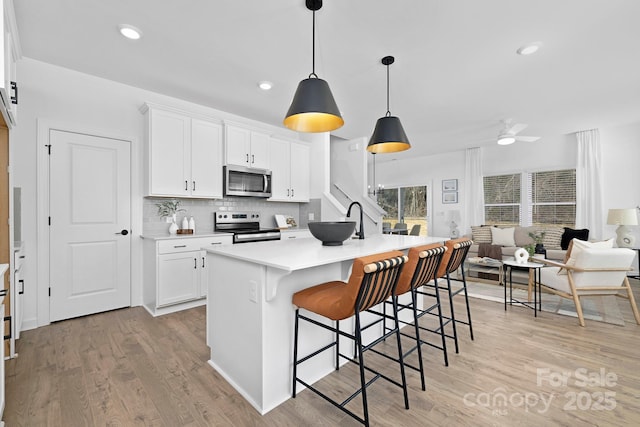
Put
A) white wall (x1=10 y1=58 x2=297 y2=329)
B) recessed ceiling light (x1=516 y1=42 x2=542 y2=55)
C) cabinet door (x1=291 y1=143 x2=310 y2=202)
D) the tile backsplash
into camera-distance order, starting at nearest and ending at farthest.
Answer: recessed ceiling light (x1=516 y1=42 x2=542 y2=55) < white wall (x1=10 y1=58 x2=297 y2=329) < the tile backsplash < cabinet door (x1=291 y1=143 x2=310 y2=202)

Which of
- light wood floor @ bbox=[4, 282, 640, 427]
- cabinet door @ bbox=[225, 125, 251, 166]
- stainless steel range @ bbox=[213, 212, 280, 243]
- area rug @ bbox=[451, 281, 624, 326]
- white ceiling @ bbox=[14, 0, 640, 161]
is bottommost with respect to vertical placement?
light wood floor @ bbox=[4, 282, 640, 427]

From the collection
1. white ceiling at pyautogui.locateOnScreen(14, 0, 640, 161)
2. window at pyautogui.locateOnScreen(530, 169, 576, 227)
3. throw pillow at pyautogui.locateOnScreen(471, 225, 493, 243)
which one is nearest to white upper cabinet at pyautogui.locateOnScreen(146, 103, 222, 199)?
white ceiling at pyautogui.locateOnScreen(14, 0, 640, 161)

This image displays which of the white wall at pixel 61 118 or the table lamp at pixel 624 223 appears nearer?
the white wall at pixel 61 118

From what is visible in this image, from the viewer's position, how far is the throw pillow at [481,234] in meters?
6.29

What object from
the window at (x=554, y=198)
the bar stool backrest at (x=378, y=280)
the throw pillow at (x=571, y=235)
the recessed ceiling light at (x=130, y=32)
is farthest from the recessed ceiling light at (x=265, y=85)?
the window at (x=554, y=198)

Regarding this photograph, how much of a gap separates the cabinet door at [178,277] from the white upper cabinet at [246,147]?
149 cm

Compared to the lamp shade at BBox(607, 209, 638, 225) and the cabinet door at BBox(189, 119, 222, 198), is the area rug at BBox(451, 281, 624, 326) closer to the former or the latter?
the lamp shade at BBox(607, 209, 638, 225)

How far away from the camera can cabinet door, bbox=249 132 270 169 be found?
175 inches

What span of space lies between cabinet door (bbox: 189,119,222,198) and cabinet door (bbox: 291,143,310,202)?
1.36 meters

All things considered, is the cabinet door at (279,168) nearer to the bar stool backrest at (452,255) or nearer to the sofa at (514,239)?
the bar stool backrest at (452,255)

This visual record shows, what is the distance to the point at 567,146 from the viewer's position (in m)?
5.96

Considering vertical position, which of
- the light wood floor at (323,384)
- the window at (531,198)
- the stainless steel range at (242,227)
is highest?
the window at (531,198)

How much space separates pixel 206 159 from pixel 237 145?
516mm

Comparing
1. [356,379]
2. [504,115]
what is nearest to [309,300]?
[356,379]
